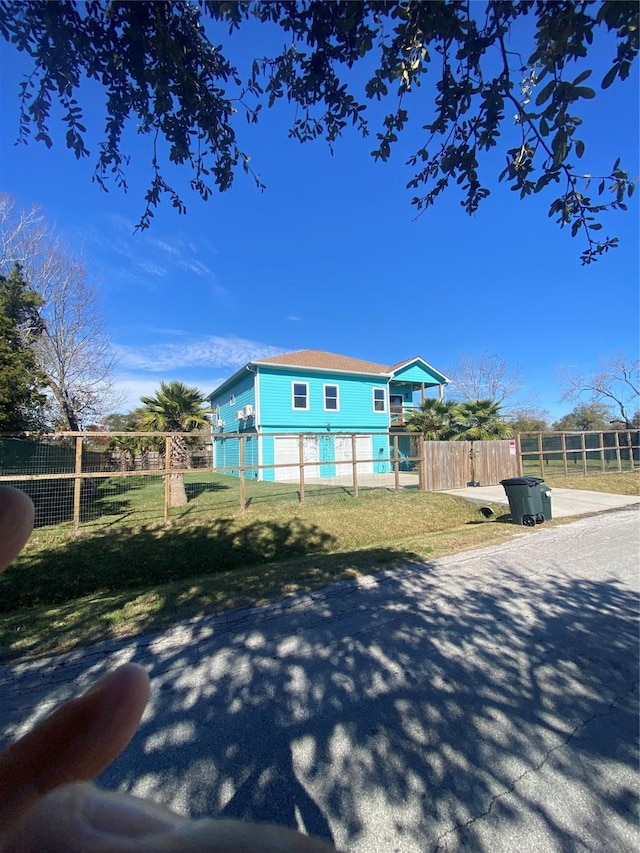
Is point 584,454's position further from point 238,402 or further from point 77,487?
point 77,487

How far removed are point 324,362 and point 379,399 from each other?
355cm

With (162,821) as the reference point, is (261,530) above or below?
below

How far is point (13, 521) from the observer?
59 centimetres

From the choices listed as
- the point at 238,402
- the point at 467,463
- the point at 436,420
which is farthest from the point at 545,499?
the point at 238,402

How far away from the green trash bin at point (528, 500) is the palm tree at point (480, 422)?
28.9 ft

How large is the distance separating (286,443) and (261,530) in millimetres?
9038

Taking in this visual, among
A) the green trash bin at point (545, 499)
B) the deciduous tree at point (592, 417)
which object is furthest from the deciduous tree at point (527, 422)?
the green trash bin at point (545, 499)

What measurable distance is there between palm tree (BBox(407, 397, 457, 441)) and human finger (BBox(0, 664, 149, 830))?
17.5m

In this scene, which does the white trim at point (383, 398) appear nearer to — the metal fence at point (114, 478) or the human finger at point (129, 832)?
the metal fence at point (114, 478)

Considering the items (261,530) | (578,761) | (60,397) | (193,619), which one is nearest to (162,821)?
(578,761)

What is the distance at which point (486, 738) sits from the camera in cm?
230

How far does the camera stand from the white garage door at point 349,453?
16516mm

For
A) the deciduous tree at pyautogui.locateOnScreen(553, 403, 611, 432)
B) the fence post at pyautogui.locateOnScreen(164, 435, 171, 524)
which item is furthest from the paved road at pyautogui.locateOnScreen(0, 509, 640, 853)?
the deciduous tree at pyautogui.locateOnScreen(553, 403, 611, 432)

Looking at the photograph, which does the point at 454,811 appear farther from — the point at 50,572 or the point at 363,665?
the point at 50,572
